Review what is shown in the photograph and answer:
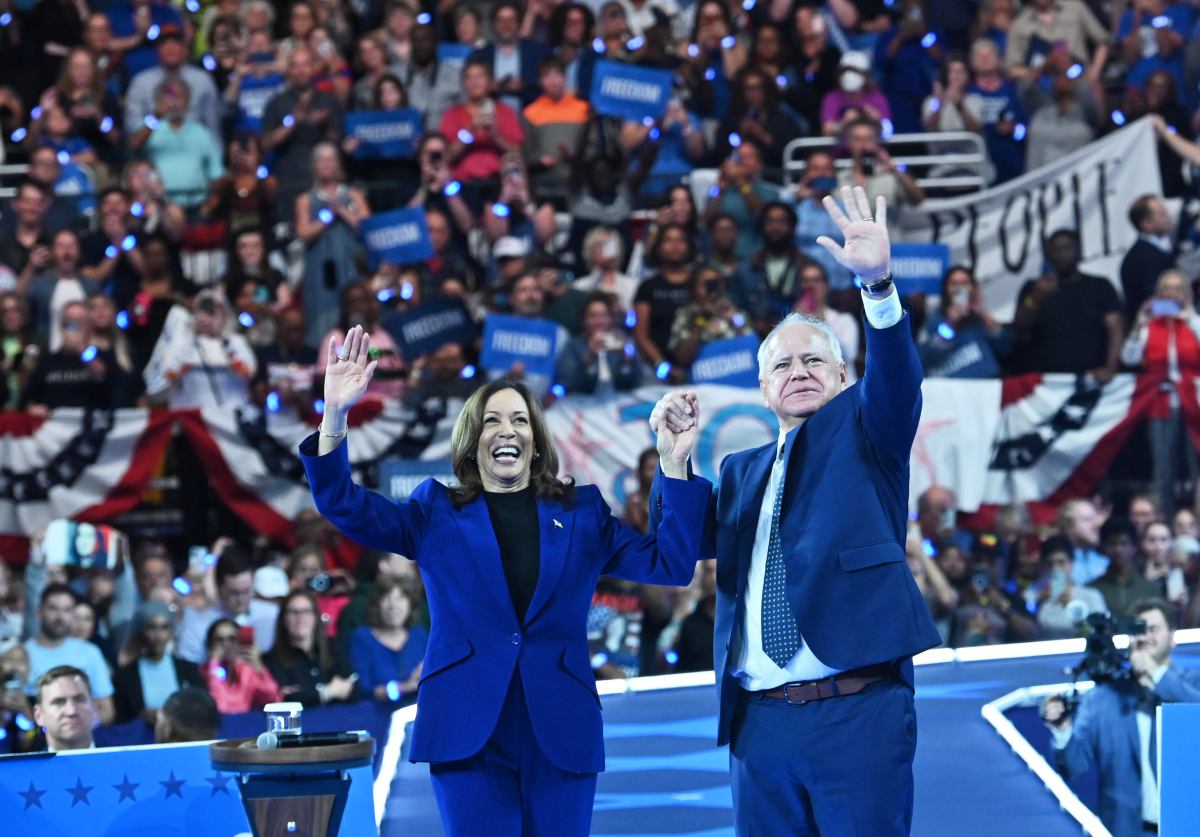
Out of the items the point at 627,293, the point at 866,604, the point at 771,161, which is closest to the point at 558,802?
the point at 866,604

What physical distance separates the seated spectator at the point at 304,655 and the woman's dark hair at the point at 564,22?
208 inches

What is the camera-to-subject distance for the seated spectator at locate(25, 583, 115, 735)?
7.98 metres

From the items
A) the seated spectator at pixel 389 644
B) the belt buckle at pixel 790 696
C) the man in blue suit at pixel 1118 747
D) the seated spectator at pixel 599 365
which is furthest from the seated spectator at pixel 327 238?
the belt buckle at pixel 790 696

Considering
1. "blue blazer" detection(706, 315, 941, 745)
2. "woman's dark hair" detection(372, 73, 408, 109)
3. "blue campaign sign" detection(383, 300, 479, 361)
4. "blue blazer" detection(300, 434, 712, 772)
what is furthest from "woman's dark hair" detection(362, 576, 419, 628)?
"woman's dark hair" detection(372, 73, 408, 109)

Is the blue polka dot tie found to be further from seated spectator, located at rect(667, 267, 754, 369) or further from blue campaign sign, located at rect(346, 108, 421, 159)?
blue campaign sign, located at rect(346, 108, 421, 159)

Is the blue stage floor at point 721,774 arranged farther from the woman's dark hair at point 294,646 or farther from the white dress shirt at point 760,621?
the white dress shirt at point 760,621

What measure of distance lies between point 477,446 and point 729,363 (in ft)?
18.7

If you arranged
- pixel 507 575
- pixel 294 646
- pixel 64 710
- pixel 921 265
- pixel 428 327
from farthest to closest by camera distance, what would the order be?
1. pixel 921 265
2. pixel 428 327
3. pixel 294 646
4. pixel 64 710
5. pixel 507 575

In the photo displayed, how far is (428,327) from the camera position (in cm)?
1038

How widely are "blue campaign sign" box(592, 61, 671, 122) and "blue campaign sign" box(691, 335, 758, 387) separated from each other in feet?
7.20

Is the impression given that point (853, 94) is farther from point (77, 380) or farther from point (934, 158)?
point (77, 380)

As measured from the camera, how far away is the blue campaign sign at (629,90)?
11453 millimetres

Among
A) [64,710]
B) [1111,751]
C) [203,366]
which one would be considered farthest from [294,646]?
[1111,751]

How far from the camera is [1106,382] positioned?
9.90 metres
